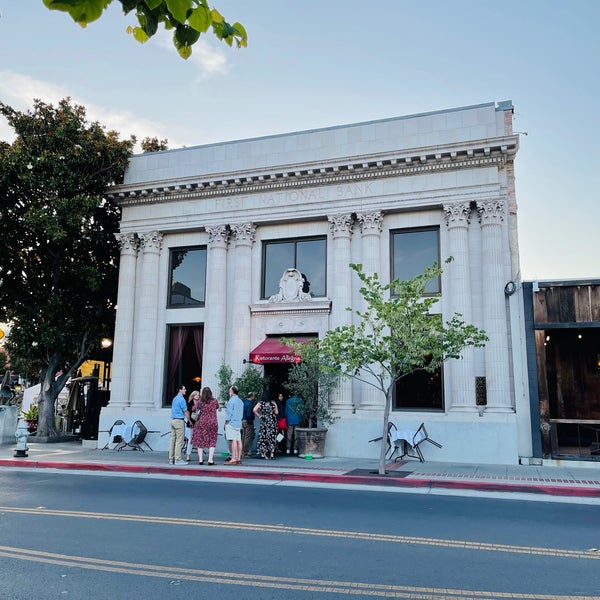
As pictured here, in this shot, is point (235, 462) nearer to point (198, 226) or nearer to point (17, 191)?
point (198, 226)

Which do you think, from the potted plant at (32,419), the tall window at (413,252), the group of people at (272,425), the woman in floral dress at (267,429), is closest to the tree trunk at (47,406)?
the potted plant at (32,419)

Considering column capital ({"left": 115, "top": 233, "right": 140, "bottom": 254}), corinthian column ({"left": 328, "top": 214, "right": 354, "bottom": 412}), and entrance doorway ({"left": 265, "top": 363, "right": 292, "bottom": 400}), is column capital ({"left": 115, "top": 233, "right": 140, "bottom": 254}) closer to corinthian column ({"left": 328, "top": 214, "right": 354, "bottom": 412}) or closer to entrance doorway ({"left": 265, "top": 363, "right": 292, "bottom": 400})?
entrance doorway ({"left": 265, "top": 363, "right": 292, "bottom": 400})

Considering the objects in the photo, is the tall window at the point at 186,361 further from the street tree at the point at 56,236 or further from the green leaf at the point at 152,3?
the green leaf at the point at 152,3

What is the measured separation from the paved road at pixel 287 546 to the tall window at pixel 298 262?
10.1 meters

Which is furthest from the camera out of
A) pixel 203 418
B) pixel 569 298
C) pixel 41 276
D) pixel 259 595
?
pixel 41 276

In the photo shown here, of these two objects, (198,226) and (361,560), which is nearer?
(361,560)

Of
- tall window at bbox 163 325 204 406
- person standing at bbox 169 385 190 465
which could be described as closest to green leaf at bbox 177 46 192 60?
person standing at bbox 169 385 190 465

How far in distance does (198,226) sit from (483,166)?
1008 cm

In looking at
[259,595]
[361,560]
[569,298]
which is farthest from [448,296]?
[259,595]

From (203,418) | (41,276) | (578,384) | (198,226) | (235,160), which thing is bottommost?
(203,418)

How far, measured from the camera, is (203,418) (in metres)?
15.7

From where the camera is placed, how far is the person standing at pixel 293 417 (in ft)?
56.4

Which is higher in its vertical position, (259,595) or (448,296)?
(448,296)

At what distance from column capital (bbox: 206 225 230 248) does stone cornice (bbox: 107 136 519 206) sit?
1250mm
